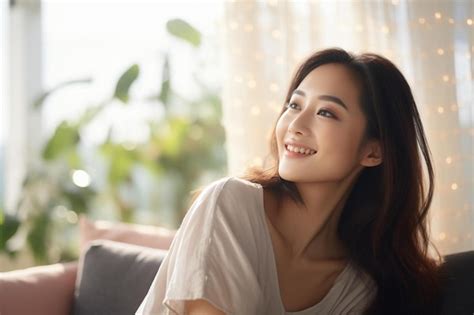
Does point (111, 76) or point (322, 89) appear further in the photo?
point (111, 76)

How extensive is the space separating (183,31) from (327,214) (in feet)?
4.28

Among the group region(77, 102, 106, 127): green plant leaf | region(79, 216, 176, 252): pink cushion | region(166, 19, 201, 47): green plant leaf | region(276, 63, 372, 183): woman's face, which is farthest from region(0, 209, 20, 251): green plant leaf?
region(276, 63, 372, 183): woman's face

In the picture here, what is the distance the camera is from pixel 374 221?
6.66 ft

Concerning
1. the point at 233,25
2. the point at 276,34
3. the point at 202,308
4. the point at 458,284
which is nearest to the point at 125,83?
the point at 233,25

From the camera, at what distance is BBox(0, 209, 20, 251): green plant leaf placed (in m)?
2.94

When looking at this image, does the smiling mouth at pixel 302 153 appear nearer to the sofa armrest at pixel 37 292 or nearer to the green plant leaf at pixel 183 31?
the sofa armrest at pixel 37 292

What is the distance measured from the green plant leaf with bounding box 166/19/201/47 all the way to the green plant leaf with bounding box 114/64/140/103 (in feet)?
0.68

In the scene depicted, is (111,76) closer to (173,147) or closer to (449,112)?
(173,147)

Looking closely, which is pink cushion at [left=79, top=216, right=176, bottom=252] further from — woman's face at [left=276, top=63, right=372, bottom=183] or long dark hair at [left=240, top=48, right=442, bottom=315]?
woman's face at [left=276, top=63, right=372, bottom=183]

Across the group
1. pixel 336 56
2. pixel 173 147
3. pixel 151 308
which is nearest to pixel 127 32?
pixel 173 147

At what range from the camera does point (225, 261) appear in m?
1.68

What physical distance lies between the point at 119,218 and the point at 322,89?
6.01ft

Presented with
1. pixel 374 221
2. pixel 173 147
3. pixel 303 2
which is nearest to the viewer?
pixel 374 221

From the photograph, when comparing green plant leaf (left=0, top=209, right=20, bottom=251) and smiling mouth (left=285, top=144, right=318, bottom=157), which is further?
green plant leaf (left=0, top=209, right=20, bottom=251)
